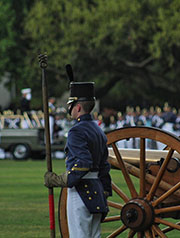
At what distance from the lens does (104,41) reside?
36500 mm

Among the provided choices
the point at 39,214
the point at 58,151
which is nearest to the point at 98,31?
the point at 58,151

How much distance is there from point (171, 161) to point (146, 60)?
107ft

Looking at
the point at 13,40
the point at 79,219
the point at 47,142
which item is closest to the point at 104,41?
the point at 13,40

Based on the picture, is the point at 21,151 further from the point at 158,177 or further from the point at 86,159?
the point at 86,159

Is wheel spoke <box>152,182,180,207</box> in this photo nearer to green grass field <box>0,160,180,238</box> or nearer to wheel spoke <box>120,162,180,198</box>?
wheel spoke <box>120,162,180,198</box>

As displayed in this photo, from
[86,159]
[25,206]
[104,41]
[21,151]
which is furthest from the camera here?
[104,41]

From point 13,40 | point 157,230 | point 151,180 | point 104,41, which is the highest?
point 13,40

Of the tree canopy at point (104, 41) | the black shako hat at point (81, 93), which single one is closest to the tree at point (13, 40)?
the tree canopy at point (104, 41)

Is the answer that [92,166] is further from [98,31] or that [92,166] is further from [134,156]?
[98,31]

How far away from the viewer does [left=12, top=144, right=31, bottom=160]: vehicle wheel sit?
74.3ft

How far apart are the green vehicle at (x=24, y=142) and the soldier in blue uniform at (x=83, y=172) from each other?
687 inches

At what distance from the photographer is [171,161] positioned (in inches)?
237

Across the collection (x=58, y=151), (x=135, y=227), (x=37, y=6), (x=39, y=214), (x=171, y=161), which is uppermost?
(x=37, y=6)

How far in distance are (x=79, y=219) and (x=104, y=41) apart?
31704mm
